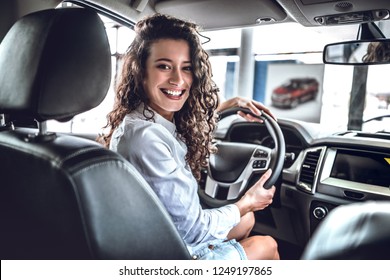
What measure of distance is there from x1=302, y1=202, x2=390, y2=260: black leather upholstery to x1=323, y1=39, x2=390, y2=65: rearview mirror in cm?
122

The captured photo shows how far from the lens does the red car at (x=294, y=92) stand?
5441 mm

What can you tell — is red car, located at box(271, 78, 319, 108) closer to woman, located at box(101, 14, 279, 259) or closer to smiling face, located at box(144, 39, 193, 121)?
woman, located at box(101, 14, 279, 259)

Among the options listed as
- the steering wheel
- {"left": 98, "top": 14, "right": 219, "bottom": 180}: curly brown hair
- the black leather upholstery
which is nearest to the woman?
{"left": 98, "top": 14, "right": 219, "bottom": 180}: curly brown hair

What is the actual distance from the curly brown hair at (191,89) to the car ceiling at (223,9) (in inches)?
14.0

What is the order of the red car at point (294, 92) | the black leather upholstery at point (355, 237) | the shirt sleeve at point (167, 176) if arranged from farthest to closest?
the red car at point (294, 92) → the shirt sleeve at point (167, 176) → the black leather upholstery at point (355, 237)

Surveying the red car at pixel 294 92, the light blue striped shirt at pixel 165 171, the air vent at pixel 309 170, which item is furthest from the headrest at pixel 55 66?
the red car at pixel 294 92

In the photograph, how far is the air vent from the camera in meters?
1.68

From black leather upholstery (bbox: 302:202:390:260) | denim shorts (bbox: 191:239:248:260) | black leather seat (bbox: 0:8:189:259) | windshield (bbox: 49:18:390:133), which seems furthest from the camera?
windshield (bbox: 49:18:390:133)

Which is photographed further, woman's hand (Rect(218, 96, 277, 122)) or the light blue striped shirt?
woman's hand (Rect(218, 96, 277, 122))

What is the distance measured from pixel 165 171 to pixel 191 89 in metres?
0.44

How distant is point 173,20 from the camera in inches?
47.1

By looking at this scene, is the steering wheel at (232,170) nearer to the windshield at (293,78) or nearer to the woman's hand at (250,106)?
the woman's hand at (250,106)

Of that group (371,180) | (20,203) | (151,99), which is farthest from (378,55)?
(20,203)
